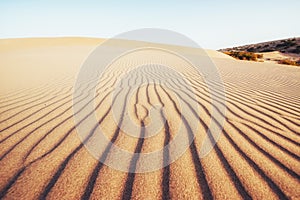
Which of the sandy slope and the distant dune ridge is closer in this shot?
the sandy slope

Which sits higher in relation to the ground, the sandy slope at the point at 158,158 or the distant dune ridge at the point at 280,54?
the sandy slope at the point at 158,158

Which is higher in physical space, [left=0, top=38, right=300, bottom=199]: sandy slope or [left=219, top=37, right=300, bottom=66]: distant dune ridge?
[left=0, top=38, right=300, bottom=199]: sandy slope

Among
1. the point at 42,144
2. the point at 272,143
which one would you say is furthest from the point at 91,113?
the point at 272,143

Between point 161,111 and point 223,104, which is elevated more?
point 161,111

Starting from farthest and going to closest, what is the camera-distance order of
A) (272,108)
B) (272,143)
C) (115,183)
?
(272,108), (272,143), (115,183)

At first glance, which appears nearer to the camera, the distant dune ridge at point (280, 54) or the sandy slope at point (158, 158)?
the sandy slope at point (158, 158)

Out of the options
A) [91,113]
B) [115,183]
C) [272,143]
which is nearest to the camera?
[115,183]

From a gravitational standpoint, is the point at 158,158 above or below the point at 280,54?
above

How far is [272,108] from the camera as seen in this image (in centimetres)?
327

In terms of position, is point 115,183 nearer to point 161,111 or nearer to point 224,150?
point 224,150

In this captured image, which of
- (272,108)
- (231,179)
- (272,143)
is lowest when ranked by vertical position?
(272,108)

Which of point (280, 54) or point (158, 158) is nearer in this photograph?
point (158, 158)

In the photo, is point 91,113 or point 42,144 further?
point 91,113

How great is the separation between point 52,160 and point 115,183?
0.62 m
